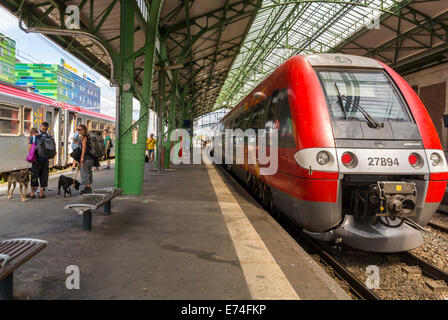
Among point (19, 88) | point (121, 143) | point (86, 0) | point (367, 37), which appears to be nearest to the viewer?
point (121, 143)

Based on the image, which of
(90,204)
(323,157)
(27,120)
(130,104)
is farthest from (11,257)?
(27,120)

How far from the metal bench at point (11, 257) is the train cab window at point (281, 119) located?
10.1 feet

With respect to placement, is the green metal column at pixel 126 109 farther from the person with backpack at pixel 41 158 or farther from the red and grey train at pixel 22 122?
the red and grey train at pixel 22 122

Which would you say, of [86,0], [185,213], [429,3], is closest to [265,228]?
[185,213]

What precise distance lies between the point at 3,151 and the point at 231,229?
25.5ft

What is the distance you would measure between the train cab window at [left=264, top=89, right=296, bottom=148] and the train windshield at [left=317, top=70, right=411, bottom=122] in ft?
1.89

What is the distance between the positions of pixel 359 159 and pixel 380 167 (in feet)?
0.89

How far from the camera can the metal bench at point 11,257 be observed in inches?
88.6

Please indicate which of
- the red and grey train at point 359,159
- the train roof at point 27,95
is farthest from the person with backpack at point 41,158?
the red and grey train at point 359,159

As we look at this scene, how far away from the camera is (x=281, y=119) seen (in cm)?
486

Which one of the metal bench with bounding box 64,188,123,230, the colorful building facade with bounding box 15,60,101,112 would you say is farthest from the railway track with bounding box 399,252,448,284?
the colorful building facade with bounding box 15,60,101,112

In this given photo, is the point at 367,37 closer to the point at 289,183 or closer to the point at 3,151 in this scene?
the point at 289,183

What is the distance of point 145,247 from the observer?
391 centimetres

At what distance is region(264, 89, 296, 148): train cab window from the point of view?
4.47 meters
